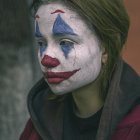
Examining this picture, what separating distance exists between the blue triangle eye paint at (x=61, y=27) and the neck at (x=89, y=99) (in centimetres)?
27

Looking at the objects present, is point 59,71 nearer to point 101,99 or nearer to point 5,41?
point 101,99

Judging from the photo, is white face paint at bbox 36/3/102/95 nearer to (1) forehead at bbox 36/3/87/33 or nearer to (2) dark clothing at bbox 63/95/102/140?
(1) forehead at bbox 36/3/87/33

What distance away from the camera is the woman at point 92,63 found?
3.27m

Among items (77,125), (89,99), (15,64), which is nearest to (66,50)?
(89,99)

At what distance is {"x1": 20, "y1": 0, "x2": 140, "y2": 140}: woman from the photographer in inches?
129

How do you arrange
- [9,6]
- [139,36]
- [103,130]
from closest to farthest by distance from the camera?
[103,130]
[9,6]
[139,36]

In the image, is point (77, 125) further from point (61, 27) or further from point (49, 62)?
point (61, 27)

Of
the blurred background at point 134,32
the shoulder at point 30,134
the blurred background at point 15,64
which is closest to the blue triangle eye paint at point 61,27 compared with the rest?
the shoulder at point 30,134

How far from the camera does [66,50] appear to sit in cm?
331

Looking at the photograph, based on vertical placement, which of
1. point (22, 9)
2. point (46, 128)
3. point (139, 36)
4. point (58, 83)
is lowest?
point (139, 36)

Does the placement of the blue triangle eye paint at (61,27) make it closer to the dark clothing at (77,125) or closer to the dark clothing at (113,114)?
the dark clothing at (113,114)

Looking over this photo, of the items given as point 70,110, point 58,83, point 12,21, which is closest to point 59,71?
point 58,83

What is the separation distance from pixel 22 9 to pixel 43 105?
1782mm

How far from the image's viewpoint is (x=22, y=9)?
530cm
